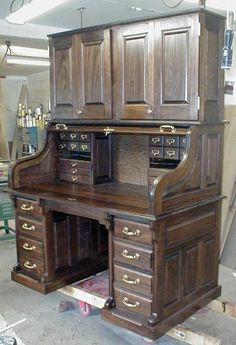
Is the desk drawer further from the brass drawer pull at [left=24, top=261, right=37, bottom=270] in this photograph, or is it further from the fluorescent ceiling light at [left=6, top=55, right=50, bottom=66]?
the fluorescent ceiling light at [left=6, top=55, right=50, bottom=66]

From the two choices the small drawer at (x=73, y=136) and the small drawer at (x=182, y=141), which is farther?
the small drawer at (x=73, y=136)

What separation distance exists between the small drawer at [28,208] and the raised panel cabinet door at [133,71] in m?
0.86

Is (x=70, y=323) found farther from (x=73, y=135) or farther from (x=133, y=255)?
(x=73, y=135)

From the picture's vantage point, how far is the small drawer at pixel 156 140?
8.65 ft

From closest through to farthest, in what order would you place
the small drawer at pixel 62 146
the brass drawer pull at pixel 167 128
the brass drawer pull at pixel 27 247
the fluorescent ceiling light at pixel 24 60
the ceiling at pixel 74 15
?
the brass drawer pull at pixel 167 128 < the brass drawer pull at pixel 27 247 < the small drawer at pixel 62 146 < the ceiling at pixel 74 15 < the fluorescent ceiling light at pixel 24 60

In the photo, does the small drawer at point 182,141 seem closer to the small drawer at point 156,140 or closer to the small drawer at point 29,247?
the small drawer at point 156,140

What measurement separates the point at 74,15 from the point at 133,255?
9.72 ft

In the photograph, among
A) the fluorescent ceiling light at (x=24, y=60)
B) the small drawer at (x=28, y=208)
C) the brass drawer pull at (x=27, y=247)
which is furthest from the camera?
the fluorescent ceiling light at (x=24, y=60)

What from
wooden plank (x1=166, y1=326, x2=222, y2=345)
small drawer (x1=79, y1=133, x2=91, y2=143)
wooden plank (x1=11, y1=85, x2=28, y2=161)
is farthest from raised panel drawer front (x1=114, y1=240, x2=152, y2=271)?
wooden plank (x1=11, y1=85, x2=28, y2=161)

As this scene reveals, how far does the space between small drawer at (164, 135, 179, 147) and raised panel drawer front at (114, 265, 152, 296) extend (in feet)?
2.77

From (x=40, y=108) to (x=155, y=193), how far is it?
739 cm

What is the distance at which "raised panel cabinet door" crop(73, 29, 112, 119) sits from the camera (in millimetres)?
2708

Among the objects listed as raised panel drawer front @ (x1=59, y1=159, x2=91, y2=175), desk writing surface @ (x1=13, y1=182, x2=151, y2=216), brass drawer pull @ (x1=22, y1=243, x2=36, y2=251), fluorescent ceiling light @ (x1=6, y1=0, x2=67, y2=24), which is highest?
fluorescent ceiling light @ (x1=6, y1=0, x2=67, y2=24)

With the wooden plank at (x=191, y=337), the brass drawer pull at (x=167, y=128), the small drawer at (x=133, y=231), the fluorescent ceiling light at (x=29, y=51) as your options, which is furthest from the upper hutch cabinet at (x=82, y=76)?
the fluorescent ceiling light at (x=29, y=51)
